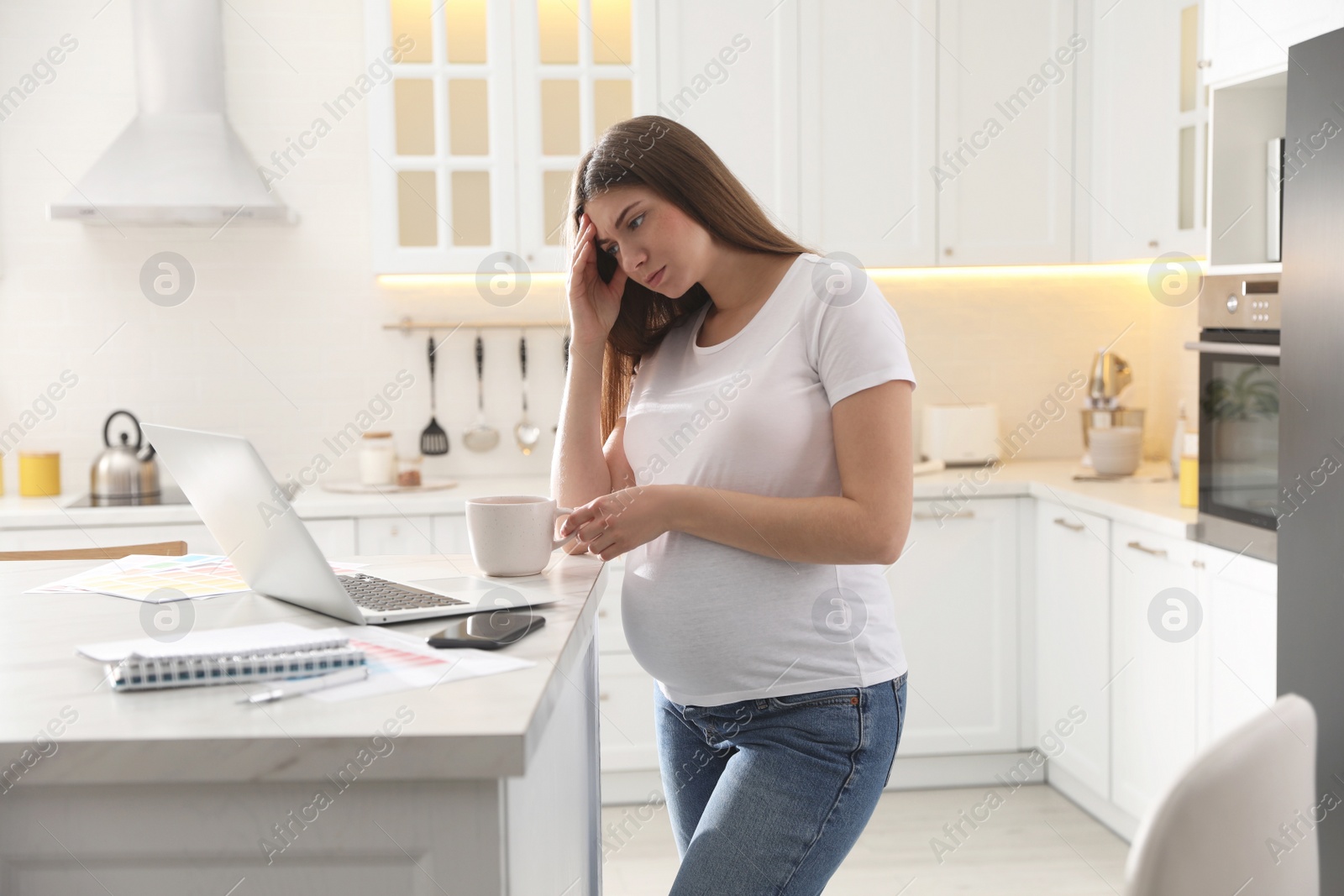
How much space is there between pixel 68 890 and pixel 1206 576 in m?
2.11

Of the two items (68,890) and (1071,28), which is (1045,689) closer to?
(1071,28)

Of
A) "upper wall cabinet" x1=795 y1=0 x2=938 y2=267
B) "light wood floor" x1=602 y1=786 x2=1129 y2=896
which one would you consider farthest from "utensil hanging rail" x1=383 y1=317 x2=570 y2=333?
"light wood floor" x1=602 y1=786 x2=1129 y2=896

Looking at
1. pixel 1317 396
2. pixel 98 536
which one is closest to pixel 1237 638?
pixel 1317 396

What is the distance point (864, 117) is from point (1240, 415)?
54.6 inches

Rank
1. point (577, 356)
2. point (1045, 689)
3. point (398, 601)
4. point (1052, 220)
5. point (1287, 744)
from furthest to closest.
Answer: point (1052, 220)
point (1045, 689)
point (577, 356)
point (398, 601)
point (1287, 744)

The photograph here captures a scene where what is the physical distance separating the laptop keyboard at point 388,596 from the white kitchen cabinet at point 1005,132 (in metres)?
2.32

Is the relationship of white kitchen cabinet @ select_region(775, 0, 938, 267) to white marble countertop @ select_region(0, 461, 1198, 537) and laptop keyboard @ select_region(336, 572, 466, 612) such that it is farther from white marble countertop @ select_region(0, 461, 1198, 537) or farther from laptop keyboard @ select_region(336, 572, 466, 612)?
laptop keyboard @ select_region(336, 572, 466, 612)

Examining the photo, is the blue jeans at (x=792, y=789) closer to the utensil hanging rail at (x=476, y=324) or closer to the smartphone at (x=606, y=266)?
the smartphone at (x=606, y=266)

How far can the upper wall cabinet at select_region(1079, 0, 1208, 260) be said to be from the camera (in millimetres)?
A: 2793

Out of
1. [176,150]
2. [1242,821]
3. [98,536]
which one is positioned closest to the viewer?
[1242,821]

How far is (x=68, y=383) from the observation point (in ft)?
10.9

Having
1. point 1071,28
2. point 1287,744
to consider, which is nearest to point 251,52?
point 1071,28

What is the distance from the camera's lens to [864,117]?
10.3ft

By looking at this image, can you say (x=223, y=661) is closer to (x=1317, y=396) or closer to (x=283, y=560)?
(x=283, y=560)
